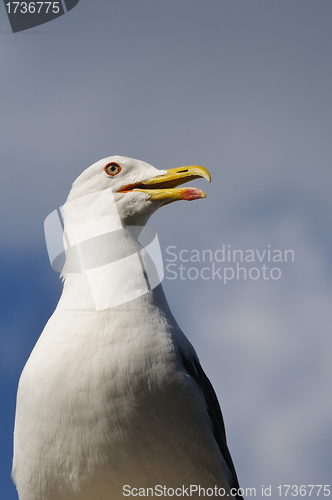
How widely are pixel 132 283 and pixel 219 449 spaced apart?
4.45 feet

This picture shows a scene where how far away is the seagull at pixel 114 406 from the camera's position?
2.75 metres

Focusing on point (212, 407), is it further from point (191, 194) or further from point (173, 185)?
point (173, 185)

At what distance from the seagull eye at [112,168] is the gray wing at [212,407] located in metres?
1.75

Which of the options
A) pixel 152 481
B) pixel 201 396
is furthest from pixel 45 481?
pixel 201 396

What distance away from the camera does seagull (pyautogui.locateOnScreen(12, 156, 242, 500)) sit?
2.75 metres

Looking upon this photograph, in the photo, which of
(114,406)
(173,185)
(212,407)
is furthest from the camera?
(173,185)

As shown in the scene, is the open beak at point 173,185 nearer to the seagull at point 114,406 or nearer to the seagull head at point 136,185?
the seagull head at point 136,185

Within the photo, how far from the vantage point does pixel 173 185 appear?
151 inches

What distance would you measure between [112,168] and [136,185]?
1.01 ft

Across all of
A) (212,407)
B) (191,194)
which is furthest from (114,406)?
(191,194)

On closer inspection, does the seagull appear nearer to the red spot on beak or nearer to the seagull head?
the seagull head

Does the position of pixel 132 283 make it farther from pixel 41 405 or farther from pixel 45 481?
pixel 45 481

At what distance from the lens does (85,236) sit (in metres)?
3.67

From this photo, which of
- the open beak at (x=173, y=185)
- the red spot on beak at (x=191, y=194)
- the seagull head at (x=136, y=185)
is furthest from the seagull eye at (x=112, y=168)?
the red spot on beak at (x=191, y=194)
